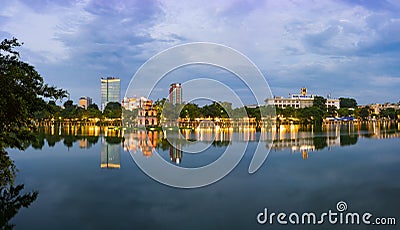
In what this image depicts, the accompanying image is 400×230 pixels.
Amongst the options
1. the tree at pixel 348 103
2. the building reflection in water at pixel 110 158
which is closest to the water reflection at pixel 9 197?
the building reflection in water at pixel 110 158

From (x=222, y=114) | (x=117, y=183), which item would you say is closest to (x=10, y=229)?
(x=117, y=183)

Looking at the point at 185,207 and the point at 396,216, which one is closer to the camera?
the point at 396,216

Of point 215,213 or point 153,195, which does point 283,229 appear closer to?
point 215,213

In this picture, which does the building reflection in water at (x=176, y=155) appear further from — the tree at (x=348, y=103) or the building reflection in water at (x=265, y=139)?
the tree at (x=348, y=103)

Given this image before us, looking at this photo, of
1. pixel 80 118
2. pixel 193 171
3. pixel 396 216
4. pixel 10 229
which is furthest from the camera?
pixel 80 118

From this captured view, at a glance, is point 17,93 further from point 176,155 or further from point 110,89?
point 110,89

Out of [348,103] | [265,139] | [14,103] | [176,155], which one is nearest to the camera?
[14,103]

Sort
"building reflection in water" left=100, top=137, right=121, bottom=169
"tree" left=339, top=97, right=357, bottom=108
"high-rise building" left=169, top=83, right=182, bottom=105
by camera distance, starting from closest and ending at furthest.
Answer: "building reflection in water" left=100, top=137, right=121, bottom=169 < "high-rise building" left=169, top=83, right=182, bottom=105 < "tree" left=339, top=97, right=357, bottom=108

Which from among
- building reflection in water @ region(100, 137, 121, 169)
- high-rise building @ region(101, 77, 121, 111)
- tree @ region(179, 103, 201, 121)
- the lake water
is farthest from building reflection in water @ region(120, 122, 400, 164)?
high-rise building @ region(101, 77, 121, 111)

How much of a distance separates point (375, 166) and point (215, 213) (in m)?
11.4

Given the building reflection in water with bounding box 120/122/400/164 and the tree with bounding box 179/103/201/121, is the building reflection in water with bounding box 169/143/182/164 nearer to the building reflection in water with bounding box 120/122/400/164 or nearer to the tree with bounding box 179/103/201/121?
the building reflection in water with bounding box 120/122/400/164

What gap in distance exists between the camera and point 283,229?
28.9ft

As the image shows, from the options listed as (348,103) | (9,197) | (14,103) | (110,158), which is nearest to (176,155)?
(110,158)

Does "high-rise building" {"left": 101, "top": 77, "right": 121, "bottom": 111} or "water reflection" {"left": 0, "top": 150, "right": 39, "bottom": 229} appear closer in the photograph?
"water reflection" {"left": 0, "top": 150, "right": 39, "bottom": 229}
